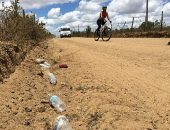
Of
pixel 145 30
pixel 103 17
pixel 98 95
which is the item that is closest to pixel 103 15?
pixel 103 17

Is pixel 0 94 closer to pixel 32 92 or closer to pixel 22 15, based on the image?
pixel 32 92

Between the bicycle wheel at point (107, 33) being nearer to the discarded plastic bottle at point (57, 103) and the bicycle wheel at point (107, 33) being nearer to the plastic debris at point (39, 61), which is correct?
the plastic debris at point (39, 61)

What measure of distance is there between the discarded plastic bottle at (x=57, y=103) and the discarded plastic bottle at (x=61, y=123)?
53 cm

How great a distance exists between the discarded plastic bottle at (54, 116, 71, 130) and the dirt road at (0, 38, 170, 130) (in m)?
0.10

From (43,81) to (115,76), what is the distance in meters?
1.71

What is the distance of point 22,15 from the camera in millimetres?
16547

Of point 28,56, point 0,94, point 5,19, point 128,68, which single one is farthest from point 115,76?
point 5,19

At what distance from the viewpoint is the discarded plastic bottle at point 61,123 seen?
7.04 meters

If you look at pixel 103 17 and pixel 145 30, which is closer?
pixel 103 17

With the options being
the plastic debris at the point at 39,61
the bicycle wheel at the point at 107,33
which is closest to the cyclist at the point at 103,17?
the bicycle wheel at the point at 107,33

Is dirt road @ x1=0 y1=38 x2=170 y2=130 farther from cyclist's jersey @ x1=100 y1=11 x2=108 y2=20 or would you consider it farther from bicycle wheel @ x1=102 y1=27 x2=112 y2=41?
bicycle wheel @ x1=102 y1=27 x2=112 y2=41

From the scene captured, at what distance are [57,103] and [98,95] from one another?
2.69 ft

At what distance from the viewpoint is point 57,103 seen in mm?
8211

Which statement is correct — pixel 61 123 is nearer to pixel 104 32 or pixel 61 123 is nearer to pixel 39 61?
pixel 39 61
